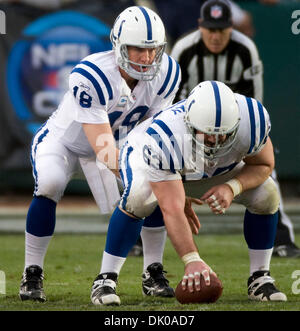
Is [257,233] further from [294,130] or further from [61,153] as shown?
[294,130]

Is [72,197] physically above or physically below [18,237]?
above

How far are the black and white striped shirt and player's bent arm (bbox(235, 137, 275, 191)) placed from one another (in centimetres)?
212

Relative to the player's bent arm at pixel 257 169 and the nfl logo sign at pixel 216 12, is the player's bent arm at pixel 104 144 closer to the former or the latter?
the player's bent arm at pixel 257 169

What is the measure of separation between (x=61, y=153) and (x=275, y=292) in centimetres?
132

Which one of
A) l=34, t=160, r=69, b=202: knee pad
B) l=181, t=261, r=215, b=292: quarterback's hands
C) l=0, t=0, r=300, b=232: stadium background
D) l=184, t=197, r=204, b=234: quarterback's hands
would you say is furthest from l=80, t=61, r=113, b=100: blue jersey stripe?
l=0, t=0, r=300, b=232: stadium background

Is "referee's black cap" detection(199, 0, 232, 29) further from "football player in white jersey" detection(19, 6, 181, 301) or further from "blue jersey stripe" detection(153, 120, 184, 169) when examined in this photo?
"blue jersey stripe" detection(153, 120, 184, 169)

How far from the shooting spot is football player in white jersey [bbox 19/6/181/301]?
4777 millimetres

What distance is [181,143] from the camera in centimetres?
432

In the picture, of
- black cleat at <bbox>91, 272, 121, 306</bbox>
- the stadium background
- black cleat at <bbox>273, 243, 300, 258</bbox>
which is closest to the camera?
black cleat at <bbox>91, 272, 121, 306</bbox>

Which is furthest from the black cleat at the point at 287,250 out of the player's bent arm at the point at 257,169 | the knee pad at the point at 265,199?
the player's bent arm at the point at 257,169

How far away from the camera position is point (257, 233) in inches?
183

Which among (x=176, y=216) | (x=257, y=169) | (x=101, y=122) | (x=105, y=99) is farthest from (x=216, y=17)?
(x=176, y=216)
